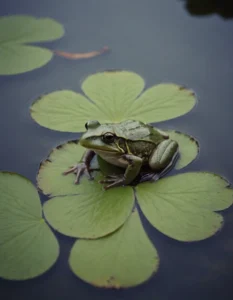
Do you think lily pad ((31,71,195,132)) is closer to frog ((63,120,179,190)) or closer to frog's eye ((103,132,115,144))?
frog ((63,120,179,190))

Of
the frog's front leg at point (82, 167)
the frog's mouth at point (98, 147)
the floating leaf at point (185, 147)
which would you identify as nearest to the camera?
the frog's mouth at point (98, 147)

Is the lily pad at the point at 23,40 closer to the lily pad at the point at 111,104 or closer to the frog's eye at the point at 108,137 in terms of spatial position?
the lily pad at the point at 111,104

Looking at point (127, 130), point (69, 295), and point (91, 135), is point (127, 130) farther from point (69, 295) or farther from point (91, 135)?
point (69, 295)

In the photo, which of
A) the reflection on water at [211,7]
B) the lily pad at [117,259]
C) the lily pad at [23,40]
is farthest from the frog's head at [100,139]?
the reflection on water at [211,7]

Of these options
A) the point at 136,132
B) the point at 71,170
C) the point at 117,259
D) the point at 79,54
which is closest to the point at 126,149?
the point at 136,132

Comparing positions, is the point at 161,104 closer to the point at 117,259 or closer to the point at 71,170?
the point at 71,170

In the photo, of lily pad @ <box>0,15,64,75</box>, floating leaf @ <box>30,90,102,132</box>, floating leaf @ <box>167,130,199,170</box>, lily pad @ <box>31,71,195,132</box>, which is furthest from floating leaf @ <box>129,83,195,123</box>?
lily pad @ <box>0,15,64,75</box>

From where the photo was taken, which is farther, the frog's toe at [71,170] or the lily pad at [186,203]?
the frog's toe at [71,170]

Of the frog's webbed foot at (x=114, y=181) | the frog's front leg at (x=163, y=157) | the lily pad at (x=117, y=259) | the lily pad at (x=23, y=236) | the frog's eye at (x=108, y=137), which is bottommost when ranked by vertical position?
the lily pad at (x=23, y=236)
